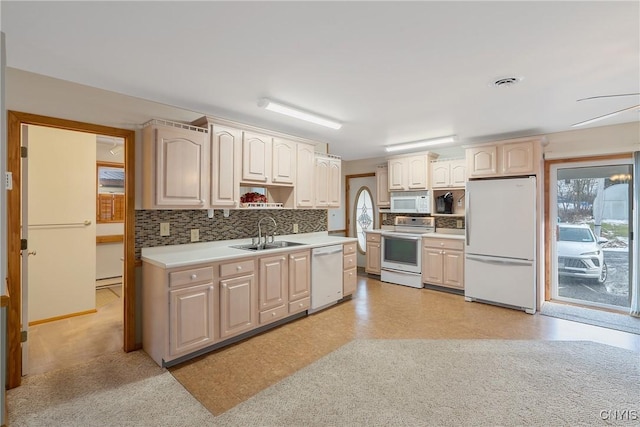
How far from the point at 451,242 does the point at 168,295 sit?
397cm

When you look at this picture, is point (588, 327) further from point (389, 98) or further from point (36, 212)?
point (36, 212)

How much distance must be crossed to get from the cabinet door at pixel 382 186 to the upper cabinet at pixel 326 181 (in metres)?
1.46

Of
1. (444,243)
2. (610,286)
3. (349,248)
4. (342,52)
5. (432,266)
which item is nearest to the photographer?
(342,52)

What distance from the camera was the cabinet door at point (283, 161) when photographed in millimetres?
3627

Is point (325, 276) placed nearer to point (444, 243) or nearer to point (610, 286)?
point (444, 243)

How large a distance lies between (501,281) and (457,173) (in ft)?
5.80

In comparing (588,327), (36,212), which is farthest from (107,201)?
(588,327)

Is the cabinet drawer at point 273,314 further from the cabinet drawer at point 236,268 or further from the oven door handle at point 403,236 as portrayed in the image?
the oven door handle at point 403,236

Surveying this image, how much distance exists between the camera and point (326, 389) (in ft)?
7.27

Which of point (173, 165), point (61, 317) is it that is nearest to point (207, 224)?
point (173, 165)

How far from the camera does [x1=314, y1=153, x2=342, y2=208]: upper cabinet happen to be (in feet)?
14.0

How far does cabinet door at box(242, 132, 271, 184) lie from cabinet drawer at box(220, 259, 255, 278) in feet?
3.19

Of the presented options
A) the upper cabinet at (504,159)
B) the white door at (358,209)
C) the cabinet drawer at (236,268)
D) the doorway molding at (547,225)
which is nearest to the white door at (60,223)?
the cabinet drawer at (236,268)

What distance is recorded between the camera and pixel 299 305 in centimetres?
355
